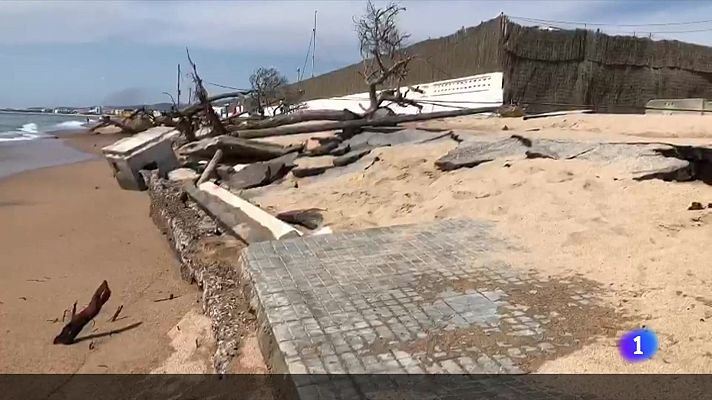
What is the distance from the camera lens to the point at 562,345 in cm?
290

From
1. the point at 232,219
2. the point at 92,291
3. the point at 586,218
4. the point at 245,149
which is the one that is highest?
the point at 586,218

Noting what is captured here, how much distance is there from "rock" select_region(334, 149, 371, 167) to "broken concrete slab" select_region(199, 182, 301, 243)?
7.91 ft

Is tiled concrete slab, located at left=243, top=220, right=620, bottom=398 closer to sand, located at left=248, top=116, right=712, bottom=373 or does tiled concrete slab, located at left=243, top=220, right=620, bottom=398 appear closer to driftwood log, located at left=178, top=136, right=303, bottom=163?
sand, located at left=248, top=116, right=712, bottom=373

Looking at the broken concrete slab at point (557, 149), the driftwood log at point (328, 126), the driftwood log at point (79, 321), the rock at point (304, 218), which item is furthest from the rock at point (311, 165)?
the driftwood log at point (79, 321)

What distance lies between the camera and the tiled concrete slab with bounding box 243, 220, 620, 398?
2844mm

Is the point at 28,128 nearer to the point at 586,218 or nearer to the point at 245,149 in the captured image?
the point at 245,149

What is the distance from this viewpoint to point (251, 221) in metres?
6.43

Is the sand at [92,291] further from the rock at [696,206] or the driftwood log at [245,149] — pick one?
the rock at [696,206]

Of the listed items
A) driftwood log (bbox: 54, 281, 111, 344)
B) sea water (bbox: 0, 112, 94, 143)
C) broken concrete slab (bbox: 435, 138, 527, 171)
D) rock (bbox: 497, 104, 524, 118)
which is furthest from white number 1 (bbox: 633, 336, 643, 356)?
sea water (bbox: 0, 112, 94, 143)

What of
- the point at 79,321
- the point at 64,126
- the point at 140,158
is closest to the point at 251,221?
the point at 79,321

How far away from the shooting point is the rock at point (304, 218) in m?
6.67

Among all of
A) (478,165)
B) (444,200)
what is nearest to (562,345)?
(444,200)

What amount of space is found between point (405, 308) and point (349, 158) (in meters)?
7.11

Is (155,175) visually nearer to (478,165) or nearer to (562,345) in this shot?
(478,165)
